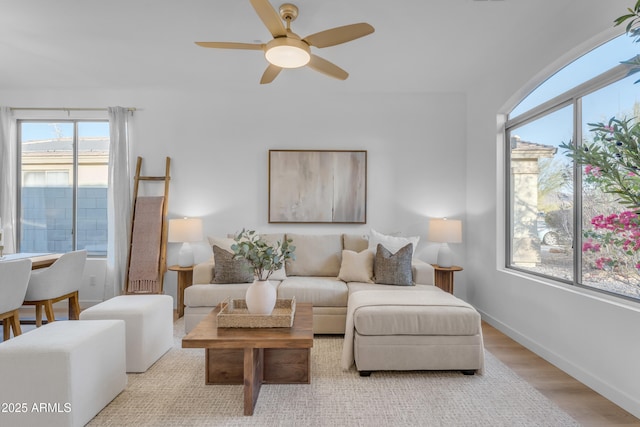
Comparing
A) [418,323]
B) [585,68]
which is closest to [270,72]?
[418,323]

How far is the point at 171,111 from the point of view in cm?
448

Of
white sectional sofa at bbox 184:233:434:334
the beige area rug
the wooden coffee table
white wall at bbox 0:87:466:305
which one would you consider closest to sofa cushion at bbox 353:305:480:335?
the beige area rug

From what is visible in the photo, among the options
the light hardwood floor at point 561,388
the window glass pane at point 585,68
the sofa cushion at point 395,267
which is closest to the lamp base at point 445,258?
the sofa cushion at point 395,267

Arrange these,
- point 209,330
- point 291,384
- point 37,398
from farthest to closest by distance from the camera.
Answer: point 291,384 → point 209,330 → point 37,398

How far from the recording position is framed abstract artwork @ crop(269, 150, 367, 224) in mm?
4465

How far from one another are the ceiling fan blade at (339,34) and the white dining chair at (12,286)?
277 cm

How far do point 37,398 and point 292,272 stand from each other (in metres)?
2.49

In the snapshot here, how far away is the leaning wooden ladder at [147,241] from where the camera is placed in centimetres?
423

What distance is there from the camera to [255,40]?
3207 mm

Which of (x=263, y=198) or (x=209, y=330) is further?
(x=263, y=198)

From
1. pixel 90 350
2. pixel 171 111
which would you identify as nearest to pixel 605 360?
pixel 90 350

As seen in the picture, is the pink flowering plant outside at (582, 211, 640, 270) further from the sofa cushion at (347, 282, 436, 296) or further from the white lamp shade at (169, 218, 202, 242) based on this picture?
the white lamp shade at (169, 218, 202, 242)

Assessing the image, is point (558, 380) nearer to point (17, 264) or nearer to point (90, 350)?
point (90, 350)

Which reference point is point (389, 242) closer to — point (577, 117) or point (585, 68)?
point (577, 117)
